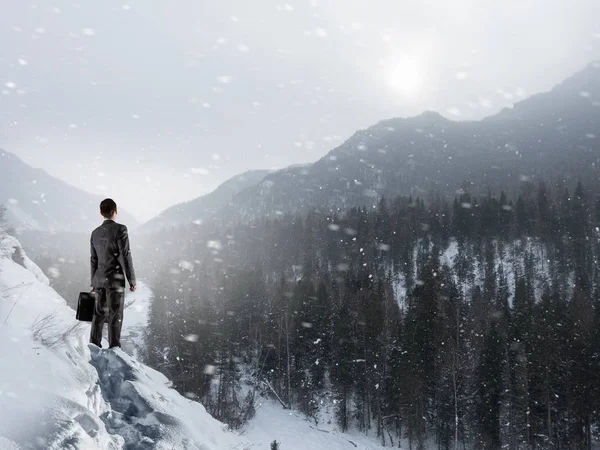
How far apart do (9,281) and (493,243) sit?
9370 centimetres

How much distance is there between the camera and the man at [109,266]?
6676 mm

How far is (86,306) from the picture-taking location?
667 centimetres

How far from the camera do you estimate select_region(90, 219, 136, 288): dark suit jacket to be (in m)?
6.68

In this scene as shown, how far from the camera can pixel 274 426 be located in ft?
145

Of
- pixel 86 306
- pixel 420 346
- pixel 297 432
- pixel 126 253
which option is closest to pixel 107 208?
pixel 126 253

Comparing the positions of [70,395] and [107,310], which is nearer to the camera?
[70,395]

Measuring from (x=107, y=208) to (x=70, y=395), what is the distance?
2.90 m

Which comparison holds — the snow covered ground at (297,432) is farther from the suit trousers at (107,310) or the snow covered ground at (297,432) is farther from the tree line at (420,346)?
the suit trousers at (107,310)

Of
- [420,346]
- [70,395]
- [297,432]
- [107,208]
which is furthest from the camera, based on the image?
[420,346]

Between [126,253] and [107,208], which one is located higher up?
[107,208]

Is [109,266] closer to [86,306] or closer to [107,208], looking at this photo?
[86,306]

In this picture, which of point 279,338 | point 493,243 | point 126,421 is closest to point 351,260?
point 493,243

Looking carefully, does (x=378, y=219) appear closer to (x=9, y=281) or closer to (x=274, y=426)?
(x=274, y=426)

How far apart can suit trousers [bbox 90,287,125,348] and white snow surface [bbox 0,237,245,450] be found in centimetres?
31
